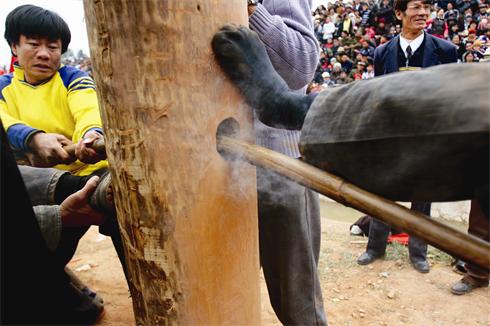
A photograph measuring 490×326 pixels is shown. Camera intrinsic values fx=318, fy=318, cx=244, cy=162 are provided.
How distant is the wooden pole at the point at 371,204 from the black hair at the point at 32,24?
5.02 feet

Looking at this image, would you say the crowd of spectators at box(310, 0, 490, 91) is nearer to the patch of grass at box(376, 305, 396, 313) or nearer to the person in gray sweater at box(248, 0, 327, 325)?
the patch of grass at box(376, 305, 396, 313)

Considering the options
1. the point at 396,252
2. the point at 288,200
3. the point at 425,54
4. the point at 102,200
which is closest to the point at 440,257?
the point at 396,252

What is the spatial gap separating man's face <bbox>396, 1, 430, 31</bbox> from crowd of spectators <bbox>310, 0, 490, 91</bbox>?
5.11 m

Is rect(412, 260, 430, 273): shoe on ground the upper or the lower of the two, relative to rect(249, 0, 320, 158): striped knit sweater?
lower

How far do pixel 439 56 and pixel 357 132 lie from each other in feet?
10.2

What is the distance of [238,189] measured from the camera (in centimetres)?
104

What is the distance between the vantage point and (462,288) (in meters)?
2.82

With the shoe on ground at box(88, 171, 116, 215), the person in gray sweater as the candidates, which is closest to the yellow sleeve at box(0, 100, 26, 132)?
the shoe on ground at box(88, 171, 116, 215)

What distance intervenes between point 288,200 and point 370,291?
1.97 meters

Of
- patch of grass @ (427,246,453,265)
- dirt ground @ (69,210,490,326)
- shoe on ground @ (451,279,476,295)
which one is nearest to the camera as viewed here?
dirt ground @ (69,210,490,326)

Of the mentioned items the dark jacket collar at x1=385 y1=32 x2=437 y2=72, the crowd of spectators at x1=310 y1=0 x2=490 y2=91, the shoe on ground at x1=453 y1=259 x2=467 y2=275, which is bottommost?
the shoe on ground at x1=453 y1=259 x2=467 y2=275

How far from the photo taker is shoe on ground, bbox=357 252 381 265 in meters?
3.38

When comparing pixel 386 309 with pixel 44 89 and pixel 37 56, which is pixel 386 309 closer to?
pixel 44 89

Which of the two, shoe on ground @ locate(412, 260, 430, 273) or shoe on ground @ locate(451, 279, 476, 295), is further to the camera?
shoe on ground @ locate(412, 260, 430, 273)
